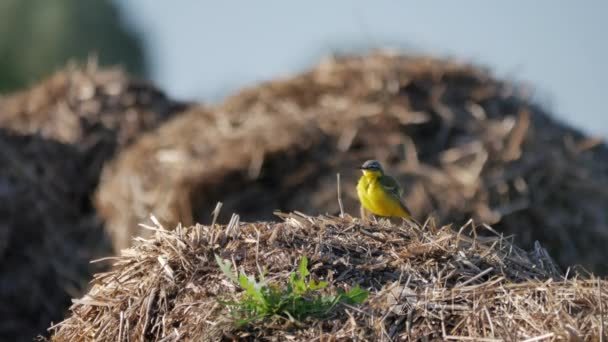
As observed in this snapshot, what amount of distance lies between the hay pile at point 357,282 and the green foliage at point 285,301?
0.06m

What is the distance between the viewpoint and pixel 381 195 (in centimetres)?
1115

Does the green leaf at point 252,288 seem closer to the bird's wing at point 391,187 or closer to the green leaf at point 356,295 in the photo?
the green leaf at point 356,295

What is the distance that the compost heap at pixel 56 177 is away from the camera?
1587 cm

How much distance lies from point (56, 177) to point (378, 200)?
7976 mm

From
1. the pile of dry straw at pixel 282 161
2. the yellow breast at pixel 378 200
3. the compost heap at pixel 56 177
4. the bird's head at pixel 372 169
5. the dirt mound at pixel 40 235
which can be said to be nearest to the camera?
the yellow breast at pixel 378 200

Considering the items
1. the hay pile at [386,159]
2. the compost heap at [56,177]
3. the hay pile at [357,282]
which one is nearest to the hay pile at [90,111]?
the compost heap at [56,177]

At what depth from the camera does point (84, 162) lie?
723 inches

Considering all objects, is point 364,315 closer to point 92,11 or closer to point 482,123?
point 482,123

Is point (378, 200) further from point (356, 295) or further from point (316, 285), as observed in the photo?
point (356, 295)

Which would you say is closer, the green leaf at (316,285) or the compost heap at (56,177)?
the green leaf at (316,285)

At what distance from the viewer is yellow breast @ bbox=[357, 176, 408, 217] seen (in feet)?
36.5

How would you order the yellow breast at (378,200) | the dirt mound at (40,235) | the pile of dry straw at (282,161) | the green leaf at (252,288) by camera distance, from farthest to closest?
the dirt mound at (40,235), the pile of dry straw at (282,161), the yellow breast at (378,200), the green leaf at (252,288)

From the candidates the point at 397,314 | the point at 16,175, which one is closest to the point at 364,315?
the point at 397,314

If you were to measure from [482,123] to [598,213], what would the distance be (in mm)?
2010
